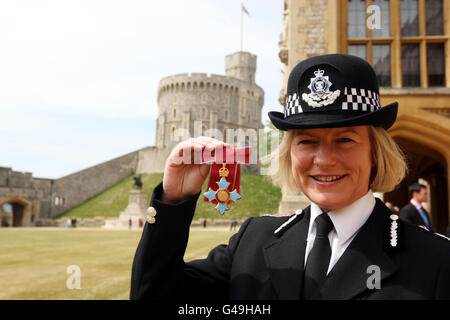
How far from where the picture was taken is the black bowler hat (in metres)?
1.48

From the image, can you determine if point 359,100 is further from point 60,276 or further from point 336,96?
point 60,276

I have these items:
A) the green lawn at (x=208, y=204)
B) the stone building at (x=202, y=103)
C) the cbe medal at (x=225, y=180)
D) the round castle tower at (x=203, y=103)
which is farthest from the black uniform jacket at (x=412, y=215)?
the stone building at (x=202, y=103)

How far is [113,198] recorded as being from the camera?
49094mm

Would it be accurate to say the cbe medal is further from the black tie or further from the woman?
the black tie

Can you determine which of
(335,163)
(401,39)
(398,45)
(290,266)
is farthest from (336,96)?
(401,39)

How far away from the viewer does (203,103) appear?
6581 cm

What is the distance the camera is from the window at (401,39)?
32.0 ft

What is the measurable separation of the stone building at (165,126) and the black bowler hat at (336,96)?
45086 millimetres

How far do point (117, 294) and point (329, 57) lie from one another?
5.04m

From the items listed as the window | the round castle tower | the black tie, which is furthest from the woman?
the round castle tower

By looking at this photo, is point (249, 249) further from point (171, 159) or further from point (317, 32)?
point (317, 32)

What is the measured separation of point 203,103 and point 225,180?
214ft

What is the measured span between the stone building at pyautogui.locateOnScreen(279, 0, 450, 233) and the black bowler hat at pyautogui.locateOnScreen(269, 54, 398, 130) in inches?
313
